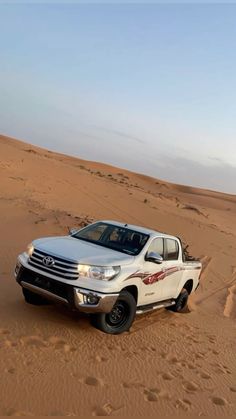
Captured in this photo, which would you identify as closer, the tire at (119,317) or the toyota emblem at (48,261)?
the toyota emblem at (48,261)

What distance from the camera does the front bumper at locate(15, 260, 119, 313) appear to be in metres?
7.33

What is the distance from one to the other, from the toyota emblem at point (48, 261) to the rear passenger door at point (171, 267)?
2.53 m

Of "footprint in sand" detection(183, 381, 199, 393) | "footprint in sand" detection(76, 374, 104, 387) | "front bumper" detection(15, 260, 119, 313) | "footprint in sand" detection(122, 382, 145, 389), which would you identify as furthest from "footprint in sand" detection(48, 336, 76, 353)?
"footprint in sand" detection(183, 381, 199, 393)

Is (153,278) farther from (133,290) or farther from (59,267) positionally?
(59,267)

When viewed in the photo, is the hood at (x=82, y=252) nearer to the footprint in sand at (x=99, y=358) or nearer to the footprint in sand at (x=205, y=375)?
the footprint in sand at (x=99, y=358)

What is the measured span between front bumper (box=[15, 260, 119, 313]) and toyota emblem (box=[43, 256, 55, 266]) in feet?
0.64

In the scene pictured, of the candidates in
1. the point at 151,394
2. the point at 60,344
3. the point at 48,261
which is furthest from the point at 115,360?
the point at 48,261

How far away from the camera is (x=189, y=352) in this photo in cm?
809

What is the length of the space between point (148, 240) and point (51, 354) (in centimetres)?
304

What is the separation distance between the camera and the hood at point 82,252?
7.67m

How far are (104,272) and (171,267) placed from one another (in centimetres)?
236

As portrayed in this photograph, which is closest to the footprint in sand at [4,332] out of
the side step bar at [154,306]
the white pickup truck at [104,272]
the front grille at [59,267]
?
the white pickup truck at [104,272]

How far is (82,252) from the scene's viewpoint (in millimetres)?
7969

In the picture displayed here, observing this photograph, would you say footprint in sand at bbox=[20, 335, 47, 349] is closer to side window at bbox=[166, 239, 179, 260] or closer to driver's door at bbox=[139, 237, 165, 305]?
driver's door at bbox=[139, 237, 165, 305]
